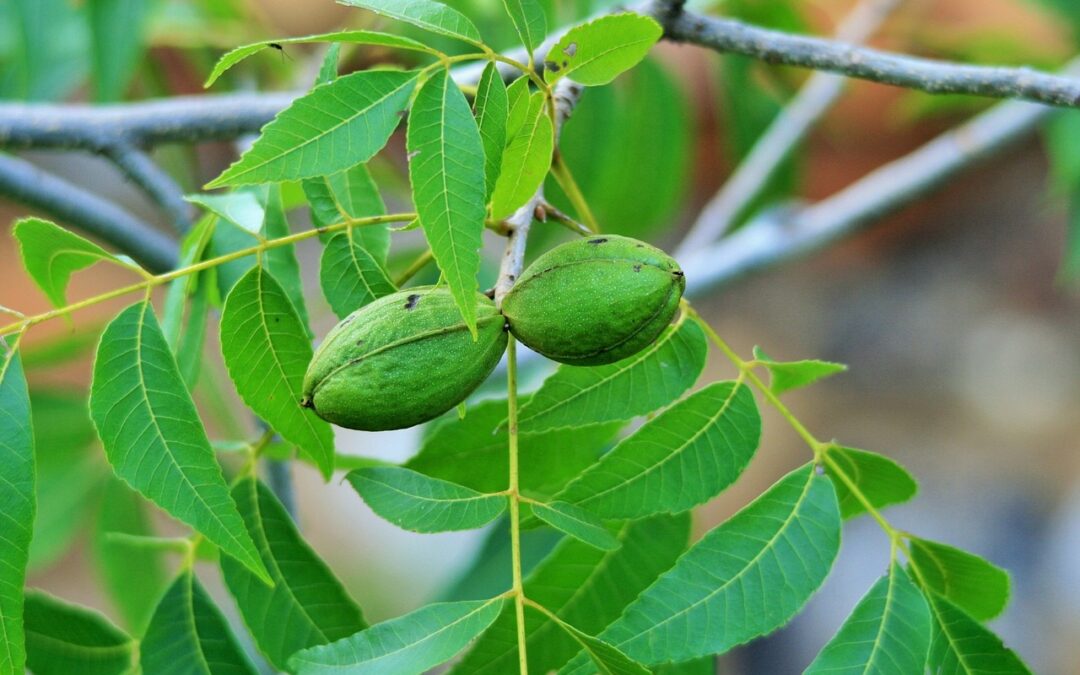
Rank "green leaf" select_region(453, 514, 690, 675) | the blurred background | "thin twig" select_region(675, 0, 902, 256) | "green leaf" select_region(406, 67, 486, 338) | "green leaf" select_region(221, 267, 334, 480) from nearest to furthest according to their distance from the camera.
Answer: "green leaf" select_region(406, 67, 486, 338), "green leaf" select_region(221, 267, 334, 480), "green leaf" select_region(453, 514, 690, 675), "thin twig" select_region(675, 0, 902, 256), the blurred background

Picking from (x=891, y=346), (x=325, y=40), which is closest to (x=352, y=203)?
(x=325, y=40)

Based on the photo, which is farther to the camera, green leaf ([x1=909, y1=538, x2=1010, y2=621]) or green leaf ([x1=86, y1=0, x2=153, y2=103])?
green leaf ([x1=86, y1=0, x2=153, y2=103])

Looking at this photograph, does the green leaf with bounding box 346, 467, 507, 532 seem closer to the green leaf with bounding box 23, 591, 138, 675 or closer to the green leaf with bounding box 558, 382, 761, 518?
the green leaf with bounding box 558, 382, 761, 518

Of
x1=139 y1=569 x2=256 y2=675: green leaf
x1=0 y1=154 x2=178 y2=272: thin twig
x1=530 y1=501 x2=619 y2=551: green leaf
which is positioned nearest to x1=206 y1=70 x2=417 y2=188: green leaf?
x1=530 y1=501 x2=619 y2=551: green leaf

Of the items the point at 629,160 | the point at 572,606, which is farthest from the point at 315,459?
the point at 629,160

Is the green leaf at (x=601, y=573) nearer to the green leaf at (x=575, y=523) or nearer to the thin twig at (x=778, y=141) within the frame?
the green leaf at (x=575, y=523)

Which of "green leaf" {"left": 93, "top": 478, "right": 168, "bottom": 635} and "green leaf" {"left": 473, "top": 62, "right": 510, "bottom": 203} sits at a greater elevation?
"green leaf" {"left": 473, "top": 62, "right": 510, "bottom": 203}

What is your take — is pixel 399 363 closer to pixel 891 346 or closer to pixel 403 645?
pixel 403 645
